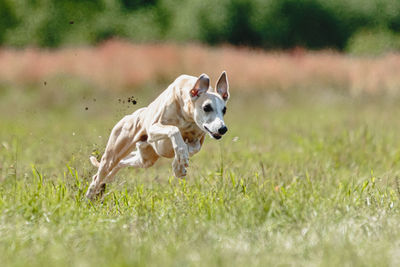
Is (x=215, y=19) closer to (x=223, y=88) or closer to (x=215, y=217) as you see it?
(x=223, y=88)

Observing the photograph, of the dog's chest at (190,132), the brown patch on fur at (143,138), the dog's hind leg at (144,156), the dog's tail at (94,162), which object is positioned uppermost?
the dog's chest at (190,132)

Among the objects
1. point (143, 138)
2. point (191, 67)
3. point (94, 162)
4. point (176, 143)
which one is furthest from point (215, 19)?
point (176, 143)

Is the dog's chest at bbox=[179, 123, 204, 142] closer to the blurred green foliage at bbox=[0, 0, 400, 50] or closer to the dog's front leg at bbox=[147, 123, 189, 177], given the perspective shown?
the dog's front leg at bbox=[147, 123, 189, 177]

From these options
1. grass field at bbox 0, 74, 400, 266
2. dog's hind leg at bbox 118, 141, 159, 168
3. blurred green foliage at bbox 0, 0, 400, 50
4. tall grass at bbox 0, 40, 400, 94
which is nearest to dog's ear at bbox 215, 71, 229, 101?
grass field at bbox 0, 74, 400, 266

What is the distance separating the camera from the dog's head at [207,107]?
557cm

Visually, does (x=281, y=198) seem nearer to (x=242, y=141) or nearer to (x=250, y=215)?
(x=250, y=215)

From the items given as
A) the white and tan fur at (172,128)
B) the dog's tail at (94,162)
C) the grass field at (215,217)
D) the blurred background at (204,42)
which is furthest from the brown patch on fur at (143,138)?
the blurred background at (204,42)

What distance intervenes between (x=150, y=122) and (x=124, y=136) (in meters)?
0.57

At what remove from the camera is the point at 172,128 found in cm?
583

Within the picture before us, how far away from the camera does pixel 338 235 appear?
4.90 m

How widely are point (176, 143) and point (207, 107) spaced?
1.23 feet

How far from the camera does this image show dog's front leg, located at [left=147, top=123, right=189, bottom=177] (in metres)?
5.70

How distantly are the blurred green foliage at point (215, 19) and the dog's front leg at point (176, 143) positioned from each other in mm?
16181

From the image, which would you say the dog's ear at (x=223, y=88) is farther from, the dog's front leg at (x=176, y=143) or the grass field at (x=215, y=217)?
the dog's front leg at (x=176, y=143)
